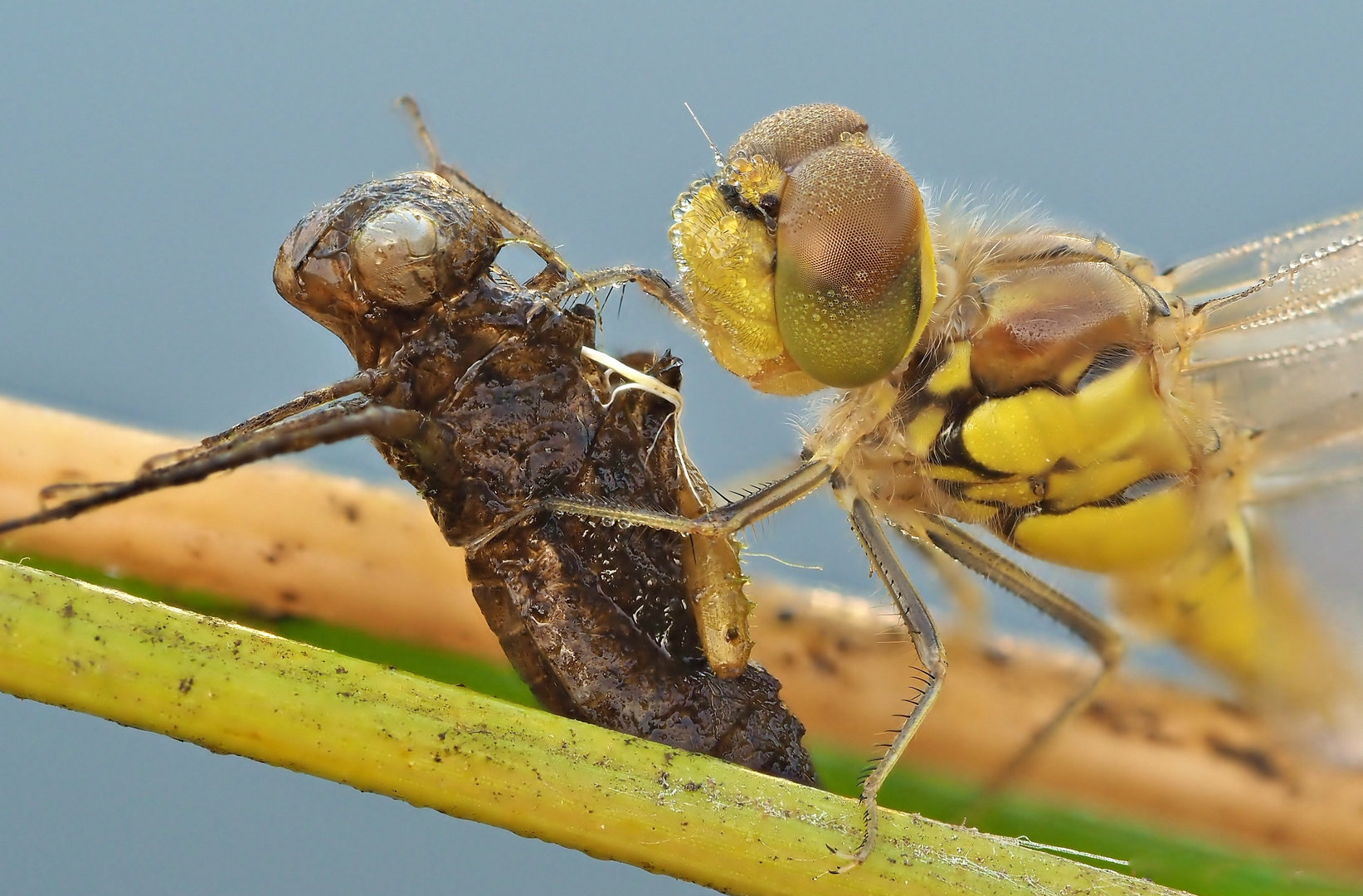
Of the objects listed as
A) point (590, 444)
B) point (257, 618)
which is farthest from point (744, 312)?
point (257, 618)

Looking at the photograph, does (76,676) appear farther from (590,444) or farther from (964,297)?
(964,297)

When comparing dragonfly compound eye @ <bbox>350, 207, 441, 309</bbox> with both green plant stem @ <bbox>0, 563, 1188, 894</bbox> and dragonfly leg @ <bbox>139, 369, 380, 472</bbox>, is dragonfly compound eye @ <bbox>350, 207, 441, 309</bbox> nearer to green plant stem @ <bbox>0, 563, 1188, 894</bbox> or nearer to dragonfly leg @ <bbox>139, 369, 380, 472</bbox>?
dragonfly leg @ <bbox>139, 369, 380, 472</bbox>

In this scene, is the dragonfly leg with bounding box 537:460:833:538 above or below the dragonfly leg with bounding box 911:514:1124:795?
below

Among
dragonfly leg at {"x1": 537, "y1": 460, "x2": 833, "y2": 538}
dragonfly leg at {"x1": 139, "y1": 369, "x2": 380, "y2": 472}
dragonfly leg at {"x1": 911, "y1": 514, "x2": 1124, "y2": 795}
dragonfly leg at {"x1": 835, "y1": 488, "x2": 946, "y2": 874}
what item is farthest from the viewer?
dragonfly leg at {"x1": 911, "y1": 514, "x2": 1124, "y2": 795}

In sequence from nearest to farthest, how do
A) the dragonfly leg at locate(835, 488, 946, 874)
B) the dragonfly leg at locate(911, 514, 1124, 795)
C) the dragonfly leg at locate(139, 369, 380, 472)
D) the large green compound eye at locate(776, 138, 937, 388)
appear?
the dragonfly leg at locate(139, 369, 380, 472) → the large green compound eye at locate(776, 138, 937, 388) → the dragonfly leg at locate(835, 488, 946, 874) → the dragonfly leg at locate(911, 514, 1124, 795)

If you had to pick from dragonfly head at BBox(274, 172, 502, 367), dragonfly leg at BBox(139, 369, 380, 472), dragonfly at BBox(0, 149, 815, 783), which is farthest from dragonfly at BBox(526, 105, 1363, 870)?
dragonfly leg at BBox(139, 369, 380, 472)

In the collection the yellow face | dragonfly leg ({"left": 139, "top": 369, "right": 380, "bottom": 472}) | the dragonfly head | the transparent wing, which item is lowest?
dragonfly leg ({"left": 139, "top": 369, "right": 380, "bottom": 472})

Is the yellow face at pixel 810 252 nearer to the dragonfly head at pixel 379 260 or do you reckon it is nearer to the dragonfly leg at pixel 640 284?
the dragonfly leg at pixel 640 284

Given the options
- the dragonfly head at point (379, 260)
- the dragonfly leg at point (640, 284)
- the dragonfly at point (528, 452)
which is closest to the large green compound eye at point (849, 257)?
A: the dragonfly leg at point (640, 284)

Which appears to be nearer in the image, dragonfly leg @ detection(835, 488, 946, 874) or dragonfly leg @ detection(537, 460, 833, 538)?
dragonfly leg @ detection(537, 460, 833, 538)
